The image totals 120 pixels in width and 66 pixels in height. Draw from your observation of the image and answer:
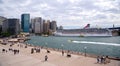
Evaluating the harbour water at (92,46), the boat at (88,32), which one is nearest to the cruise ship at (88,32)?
the boat at (88,32)

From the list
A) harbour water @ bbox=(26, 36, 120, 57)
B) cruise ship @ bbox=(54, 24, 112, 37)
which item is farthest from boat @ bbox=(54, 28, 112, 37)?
harbour water @ bbox=(26, 36, 120, 57)

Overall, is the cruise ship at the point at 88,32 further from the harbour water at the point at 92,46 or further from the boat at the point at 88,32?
the harbour water at the point at 92,46

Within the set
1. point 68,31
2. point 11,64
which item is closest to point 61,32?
point 68,31

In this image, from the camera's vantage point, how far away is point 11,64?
28.8 meters

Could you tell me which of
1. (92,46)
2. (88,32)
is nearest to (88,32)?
(88,32)

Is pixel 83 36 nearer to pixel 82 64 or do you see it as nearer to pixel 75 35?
pixel 75 35

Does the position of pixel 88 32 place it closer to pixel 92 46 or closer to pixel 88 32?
pixel 88 32

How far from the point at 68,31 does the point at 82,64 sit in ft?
383

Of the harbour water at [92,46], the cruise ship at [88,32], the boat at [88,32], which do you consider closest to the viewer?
the harbour water at [92,46]

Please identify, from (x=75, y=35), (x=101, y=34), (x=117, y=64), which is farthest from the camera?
(x=75, y=35)

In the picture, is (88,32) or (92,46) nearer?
(92,46)

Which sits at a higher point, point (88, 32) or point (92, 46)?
point (88, 32)

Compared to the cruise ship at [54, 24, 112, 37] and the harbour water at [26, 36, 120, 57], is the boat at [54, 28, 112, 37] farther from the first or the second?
the harbour water at [26, 36, 120, 57]

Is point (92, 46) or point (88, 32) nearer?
point (92, 46)
